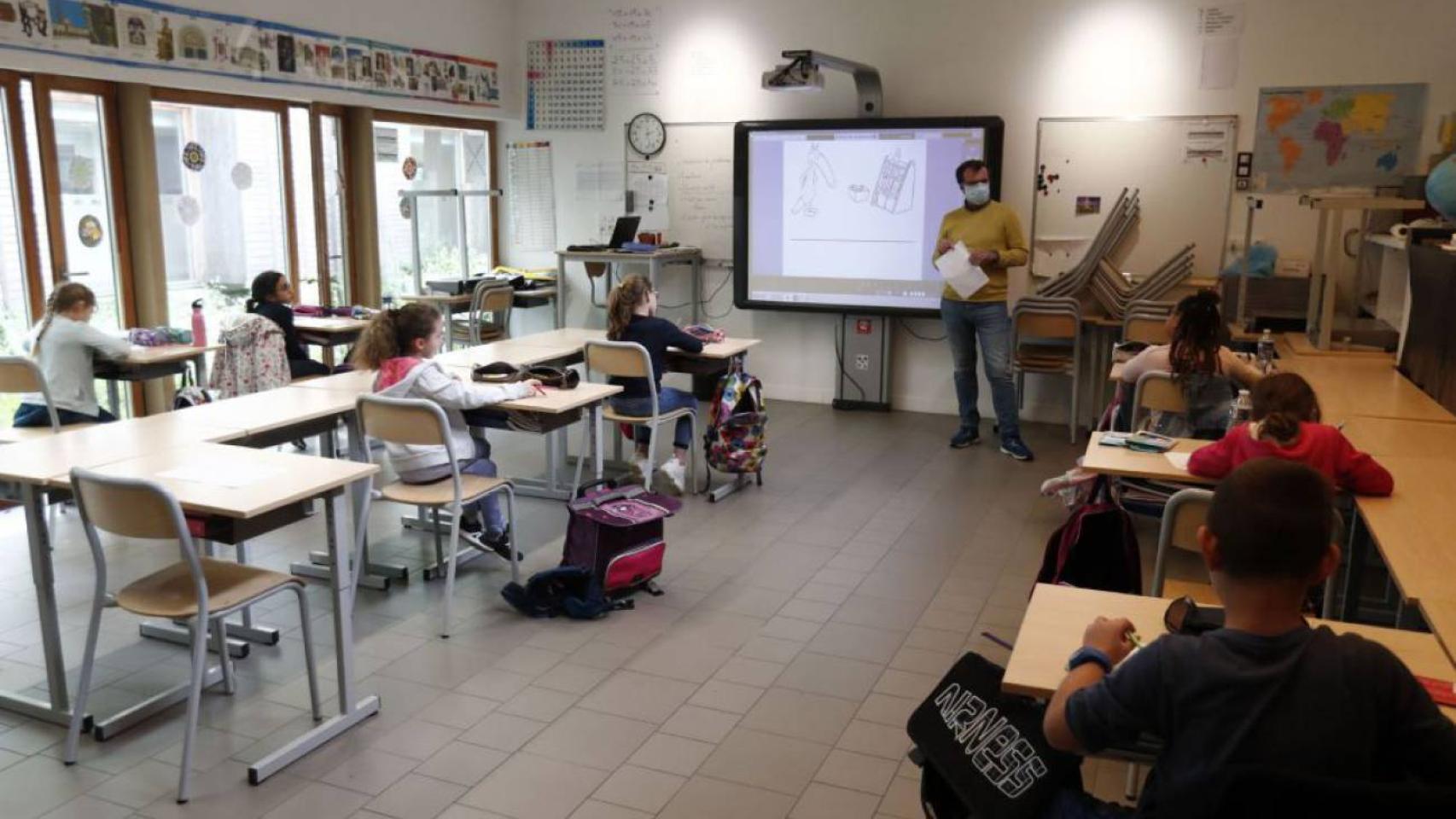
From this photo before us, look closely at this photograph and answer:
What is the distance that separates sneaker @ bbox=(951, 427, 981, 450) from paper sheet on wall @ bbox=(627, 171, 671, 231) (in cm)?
289

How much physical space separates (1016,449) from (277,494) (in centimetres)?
463

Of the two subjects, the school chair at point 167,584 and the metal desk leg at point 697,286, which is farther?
the metal desk leg at point 697,286

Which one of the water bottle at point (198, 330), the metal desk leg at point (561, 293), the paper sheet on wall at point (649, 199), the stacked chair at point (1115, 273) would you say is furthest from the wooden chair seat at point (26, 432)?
the stacked chair at point (1115, 273)

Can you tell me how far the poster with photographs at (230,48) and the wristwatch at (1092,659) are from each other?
17.9 ft

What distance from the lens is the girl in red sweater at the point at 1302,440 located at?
3033mm

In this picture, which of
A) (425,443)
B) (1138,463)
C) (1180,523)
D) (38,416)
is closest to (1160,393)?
(1138,463)

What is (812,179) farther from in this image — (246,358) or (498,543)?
(498,543)

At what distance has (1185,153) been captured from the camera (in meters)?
6.86

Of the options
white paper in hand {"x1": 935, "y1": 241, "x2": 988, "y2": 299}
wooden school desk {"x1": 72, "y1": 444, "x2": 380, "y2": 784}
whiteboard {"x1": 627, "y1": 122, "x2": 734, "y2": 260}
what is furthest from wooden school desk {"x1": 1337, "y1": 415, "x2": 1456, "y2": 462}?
whiteboard {"x1": 627, "y1": 122, "x2": 734, "y2": 260}

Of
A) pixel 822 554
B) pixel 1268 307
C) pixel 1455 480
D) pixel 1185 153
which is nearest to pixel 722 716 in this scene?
pixel 822 554

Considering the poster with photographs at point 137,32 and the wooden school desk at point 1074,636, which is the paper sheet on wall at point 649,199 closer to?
the poster with photographs at point 137,32

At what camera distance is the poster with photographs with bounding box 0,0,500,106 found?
5.28m

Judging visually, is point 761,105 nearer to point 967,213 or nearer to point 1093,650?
point 967,213

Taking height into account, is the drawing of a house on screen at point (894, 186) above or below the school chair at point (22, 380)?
above
